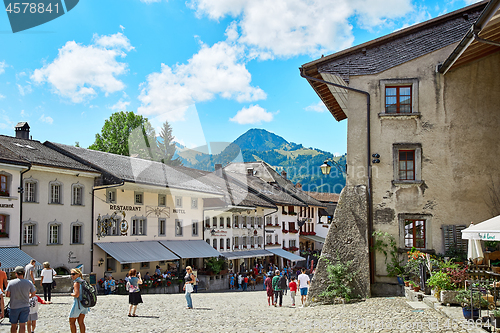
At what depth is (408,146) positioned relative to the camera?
1964cm

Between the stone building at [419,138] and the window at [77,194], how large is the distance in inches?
683

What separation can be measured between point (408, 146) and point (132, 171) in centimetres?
2094

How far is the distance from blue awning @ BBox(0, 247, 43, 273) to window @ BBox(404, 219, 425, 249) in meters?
17.7


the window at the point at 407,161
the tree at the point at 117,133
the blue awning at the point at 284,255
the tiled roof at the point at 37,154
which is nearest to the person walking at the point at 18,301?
the window at the point at 407,161

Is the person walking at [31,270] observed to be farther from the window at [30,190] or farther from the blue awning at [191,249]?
the blue awning at [191,249]

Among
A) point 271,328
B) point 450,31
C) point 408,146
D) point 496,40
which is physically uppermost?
point 450,31

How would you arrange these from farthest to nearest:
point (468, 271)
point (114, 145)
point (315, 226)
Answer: point (315, 226) < point (114, 145) < point (468, 271)

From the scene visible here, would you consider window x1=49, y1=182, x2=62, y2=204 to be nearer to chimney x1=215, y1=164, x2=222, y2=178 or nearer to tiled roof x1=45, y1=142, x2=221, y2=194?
tiled roof x1=45, y1=142, x2=221, y2=194

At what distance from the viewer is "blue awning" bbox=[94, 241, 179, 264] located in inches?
1215

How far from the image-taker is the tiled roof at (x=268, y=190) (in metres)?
55.3

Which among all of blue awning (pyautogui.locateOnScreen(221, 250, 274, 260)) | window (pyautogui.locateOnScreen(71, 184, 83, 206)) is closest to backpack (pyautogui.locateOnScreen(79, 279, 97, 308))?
window (pyautogui.locateOnScreen(71, 184, 83, 206))

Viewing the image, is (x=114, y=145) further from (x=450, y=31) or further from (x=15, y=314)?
(x=15, y=314)

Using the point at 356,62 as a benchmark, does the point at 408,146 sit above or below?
below

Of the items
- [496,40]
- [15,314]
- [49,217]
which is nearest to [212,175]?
[49,217]
